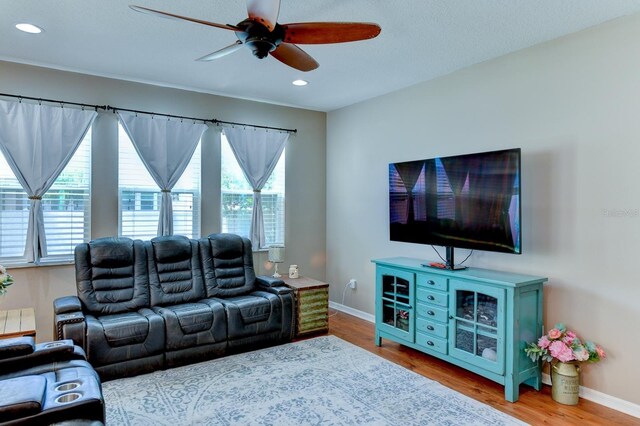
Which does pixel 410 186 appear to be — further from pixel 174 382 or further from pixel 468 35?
pixel 174 382

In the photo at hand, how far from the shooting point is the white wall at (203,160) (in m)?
3.84

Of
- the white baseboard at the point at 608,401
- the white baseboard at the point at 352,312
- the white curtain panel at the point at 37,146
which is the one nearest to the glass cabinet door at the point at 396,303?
the white baseboard at the point at 352,312

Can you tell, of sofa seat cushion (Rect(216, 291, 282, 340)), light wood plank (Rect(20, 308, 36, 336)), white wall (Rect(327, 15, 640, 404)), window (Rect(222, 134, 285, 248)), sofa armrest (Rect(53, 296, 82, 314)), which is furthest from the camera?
window (Rect(222, 134, 285, 248))

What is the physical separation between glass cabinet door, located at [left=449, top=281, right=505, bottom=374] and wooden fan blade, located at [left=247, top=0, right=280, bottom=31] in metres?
2.43

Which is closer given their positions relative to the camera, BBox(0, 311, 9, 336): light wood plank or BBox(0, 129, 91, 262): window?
BBox(0, 311, 9, 336): light wood plank

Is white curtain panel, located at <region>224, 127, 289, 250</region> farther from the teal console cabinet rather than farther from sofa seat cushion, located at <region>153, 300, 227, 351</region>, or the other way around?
the teal console cabinet

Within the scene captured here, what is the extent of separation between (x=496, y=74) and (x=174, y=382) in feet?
12.5

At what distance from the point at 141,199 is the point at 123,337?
1657 millimetres

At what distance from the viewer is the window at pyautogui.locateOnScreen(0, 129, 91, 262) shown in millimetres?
3725

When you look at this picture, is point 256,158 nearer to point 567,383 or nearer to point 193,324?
point 193,324

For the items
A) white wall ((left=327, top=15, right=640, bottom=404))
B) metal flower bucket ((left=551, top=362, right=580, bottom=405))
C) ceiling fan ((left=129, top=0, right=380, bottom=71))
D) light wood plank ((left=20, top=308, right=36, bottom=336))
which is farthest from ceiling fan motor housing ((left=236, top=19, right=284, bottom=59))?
metal flower bucket ((left=551, top=362, right=580, bottom=405))

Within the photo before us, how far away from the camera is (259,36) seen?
2.15 meters

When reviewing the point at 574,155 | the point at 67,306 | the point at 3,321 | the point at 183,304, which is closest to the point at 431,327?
the point at 574,155

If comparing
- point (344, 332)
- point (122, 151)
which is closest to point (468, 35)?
point (344, 332)
